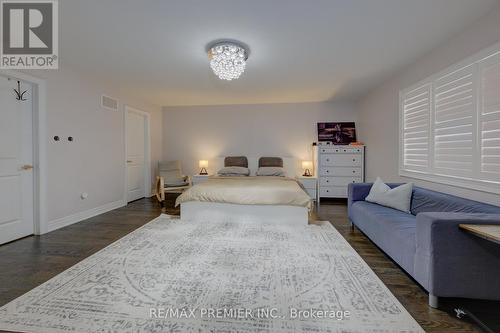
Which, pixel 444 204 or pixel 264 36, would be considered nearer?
pixel 444 204

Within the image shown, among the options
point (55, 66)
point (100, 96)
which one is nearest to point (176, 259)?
point (55, 66)

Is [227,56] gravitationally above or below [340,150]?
above

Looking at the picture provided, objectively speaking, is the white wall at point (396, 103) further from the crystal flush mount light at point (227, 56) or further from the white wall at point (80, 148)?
the white wall at point (80, 148)

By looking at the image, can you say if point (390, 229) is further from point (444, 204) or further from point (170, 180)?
point (170, 180)

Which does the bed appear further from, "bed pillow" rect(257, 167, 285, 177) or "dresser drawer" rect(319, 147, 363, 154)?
"dresser drawer" rect(319, 147, 363, 154)

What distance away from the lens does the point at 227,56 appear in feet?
8.82

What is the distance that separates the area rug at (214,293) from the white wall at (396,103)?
1.62 m

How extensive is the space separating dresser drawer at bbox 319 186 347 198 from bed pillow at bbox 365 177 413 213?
2137mm

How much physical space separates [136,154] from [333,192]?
4.68 meters

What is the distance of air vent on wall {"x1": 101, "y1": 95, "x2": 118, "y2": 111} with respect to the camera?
13.9ft

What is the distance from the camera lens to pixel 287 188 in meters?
3.69

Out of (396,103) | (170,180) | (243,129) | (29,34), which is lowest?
(170,180)

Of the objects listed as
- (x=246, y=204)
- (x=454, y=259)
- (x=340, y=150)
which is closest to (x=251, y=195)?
(x=246, y=204)

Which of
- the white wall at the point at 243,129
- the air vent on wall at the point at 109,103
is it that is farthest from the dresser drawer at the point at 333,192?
the air vent on wall at the point at 109,103
